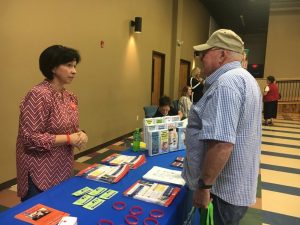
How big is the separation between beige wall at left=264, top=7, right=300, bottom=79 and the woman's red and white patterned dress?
11.2 metres

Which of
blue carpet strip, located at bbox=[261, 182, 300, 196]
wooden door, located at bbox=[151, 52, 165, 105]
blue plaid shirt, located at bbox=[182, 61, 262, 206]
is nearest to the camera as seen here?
blue plaid shirt, located at bbox=[182, 61, 262, 206]

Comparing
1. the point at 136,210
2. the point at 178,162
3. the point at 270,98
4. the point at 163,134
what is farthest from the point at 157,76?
the point at 136,210

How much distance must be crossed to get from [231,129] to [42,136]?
1021 mm

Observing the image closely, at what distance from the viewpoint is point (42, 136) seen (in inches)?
58.4

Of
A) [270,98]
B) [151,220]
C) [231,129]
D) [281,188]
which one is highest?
[231,129]

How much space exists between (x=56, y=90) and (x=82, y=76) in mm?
2714

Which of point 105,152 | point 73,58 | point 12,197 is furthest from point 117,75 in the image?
point 73,58

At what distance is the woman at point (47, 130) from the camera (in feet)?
4.89

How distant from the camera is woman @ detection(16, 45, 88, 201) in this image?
4.89ft

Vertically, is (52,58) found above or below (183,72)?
below

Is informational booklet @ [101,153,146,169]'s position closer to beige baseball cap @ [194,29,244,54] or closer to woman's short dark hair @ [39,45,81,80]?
woman's short dark hair @ [39,45,81,80]

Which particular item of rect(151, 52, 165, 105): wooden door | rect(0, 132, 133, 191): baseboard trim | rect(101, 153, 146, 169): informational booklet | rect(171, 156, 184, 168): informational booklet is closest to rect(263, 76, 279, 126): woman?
rect(151, 52, 165, 105): wooden door

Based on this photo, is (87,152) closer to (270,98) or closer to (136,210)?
(136,210)

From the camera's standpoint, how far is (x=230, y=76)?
116 cm
